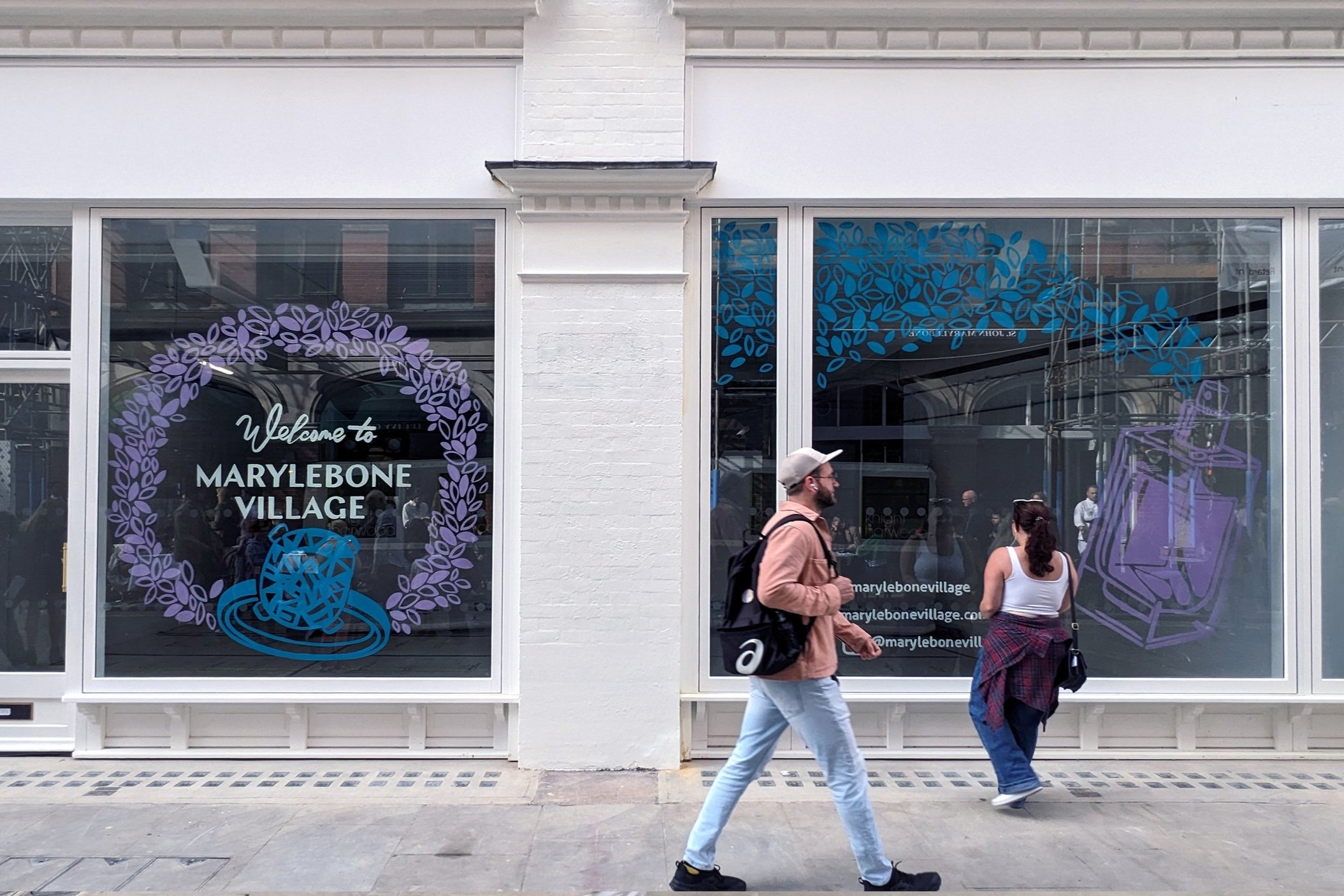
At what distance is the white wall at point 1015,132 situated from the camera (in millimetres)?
5859

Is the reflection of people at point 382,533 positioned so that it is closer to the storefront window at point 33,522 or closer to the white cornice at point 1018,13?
the storefront window at point 33,522

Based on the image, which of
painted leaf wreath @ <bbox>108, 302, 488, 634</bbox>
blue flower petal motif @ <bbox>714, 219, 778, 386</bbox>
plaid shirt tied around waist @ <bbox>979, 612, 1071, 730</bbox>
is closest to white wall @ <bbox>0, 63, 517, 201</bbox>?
painted leaf wreath @ <bbox>108, 302, 488, 634</bbox>

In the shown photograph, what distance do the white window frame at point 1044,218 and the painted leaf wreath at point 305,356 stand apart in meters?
1.48

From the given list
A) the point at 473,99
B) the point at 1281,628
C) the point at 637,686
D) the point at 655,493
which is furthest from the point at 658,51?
the point at 1281,628

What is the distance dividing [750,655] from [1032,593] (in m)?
1.88

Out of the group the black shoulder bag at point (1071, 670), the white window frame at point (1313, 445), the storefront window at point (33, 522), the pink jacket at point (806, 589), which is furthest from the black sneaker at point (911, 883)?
the storefront window at point (33, 522)

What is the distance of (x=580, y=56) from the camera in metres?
5.88

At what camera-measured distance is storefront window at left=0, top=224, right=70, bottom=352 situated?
241 inches

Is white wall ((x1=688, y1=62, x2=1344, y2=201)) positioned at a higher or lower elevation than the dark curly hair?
higher

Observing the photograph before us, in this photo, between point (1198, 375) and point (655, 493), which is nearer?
point (655, 493)

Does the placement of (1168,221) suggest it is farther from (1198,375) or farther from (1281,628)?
(1281,628)

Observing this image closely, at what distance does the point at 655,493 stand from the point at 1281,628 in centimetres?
395

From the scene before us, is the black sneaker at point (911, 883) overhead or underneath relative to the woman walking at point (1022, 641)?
underneath

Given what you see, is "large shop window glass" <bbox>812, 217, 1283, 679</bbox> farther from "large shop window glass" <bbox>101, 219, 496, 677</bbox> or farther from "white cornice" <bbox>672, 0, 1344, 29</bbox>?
"large shop window glass" <bbox>101, 219, 496, 677</bbox>
